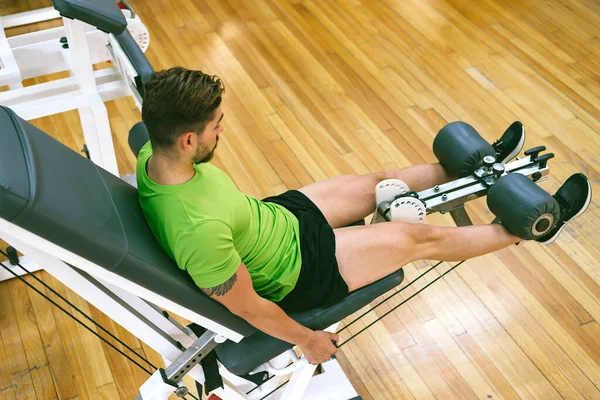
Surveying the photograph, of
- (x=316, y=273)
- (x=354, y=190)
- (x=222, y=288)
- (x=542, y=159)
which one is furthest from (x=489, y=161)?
(x=222, y=288)

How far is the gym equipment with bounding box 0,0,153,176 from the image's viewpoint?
190 cm

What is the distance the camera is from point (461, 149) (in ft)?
5.98

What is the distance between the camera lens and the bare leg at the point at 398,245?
1591 mm

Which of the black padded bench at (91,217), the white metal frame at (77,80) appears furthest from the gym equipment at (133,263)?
the white metal frame at (77,80)

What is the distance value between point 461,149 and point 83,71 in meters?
1.09

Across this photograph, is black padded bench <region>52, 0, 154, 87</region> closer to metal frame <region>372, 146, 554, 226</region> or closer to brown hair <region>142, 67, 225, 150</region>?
brown hair <region>142, 67, 225, 150</region>

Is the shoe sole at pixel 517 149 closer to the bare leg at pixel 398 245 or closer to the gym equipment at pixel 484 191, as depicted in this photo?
the gym equipment at pixel 484 191

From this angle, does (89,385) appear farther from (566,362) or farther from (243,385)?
(566,362)

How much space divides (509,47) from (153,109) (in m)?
2.48

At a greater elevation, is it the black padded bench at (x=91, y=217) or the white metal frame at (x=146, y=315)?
the black padded bench at (x=91, y=217)

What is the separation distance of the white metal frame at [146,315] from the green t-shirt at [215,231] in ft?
0.37

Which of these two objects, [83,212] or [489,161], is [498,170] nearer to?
[489,161]

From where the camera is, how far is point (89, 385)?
1.97 m

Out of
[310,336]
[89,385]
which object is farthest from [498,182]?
[89,385]
